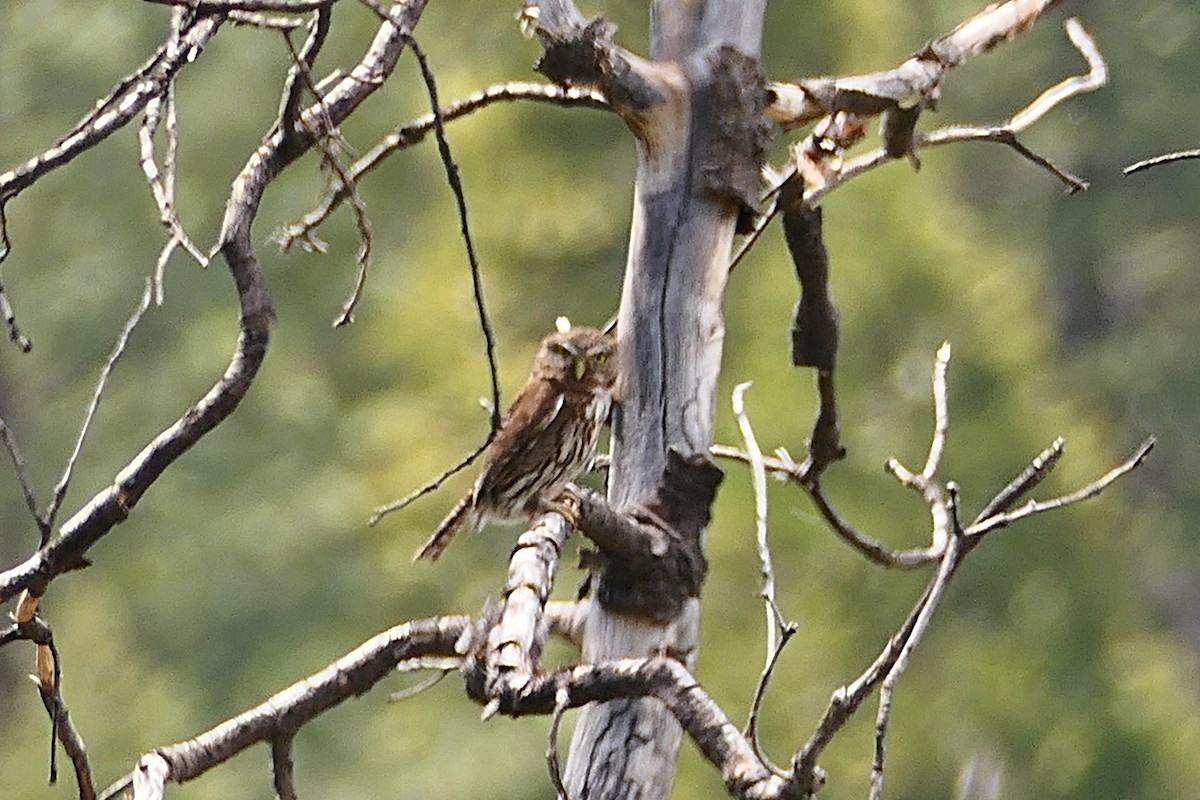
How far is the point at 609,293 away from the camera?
845cm

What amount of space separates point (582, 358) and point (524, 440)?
0.70 feet

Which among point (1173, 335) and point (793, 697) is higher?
point (1173, 335)

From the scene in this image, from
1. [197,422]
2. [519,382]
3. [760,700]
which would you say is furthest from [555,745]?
[519,382]

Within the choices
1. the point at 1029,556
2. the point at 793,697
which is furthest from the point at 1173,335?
the point at 793,697

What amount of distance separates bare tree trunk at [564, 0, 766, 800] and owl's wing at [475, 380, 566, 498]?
2.51 ft

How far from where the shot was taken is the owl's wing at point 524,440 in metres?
3.39

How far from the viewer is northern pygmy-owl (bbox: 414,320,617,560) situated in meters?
3.31

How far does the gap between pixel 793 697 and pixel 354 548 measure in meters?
3.41

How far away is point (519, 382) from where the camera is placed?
25.8ft

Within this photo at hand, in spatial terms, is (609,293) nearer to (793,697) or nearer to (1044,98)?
(793,697)

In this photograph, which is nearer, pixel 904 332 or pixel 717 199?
pixel 717 199

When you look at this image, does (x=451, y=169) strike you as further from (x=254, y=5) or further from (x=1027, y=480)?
(x=1027, y=480)

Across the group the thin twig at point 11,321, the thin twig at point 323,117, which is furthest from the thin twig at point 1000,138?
the thin twig at point 11,321

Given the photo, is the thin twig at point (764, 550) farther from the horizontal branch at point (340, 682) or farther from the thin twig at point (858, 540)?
the horizontal branch at point (340, 682)
